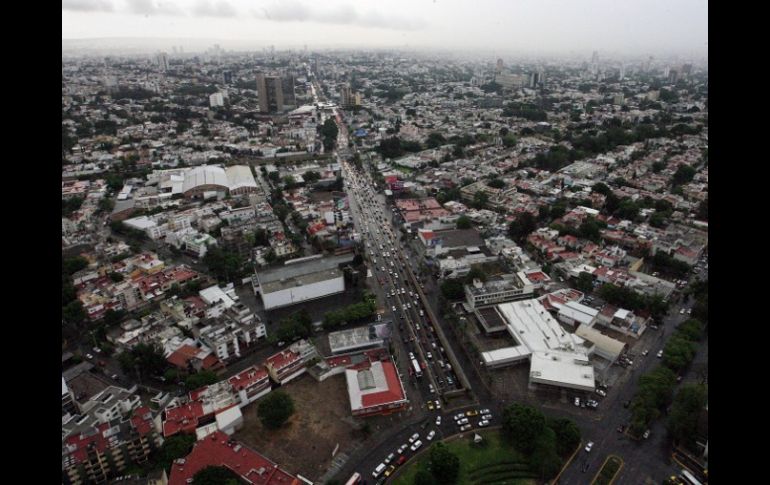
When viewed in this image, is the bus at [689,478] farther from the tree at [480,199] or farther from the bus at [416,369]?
the tree at [480,199]

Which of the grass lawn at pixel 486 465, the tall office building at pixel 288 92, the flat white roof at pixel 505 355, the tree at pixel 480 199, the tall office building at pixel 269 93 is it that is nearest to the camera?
the grass lawn at pixel 486 465

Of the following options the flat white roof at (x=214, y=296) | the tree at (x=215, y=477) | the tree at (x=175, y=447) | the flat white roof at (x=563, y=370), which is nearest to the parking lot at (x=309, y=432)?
the tree at (x=175, y=447)

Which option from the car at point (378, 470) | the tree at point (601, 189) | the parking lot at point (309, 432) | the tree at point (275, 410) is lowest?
the car at point (378, 470)

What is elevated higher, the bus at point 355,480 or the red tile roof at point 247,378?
the red tile roof at point 247,378

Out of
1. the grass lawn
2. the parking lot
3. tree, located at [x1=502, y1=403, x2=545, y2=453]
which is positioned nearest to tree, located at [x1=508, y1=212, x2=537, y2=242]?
tree, located at [x1=502, y1=403, x2=545, y2=453]

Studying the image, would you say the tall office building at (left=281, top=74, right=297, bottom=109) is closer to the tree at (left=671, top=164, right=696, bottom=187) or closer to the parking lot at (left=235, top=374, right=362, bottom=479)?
the tree at (left=671, top=164, right=696, bottom=187)

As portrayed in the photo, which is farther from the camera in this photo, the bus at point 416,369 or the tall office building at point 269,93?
the tall office building at point 269,93
